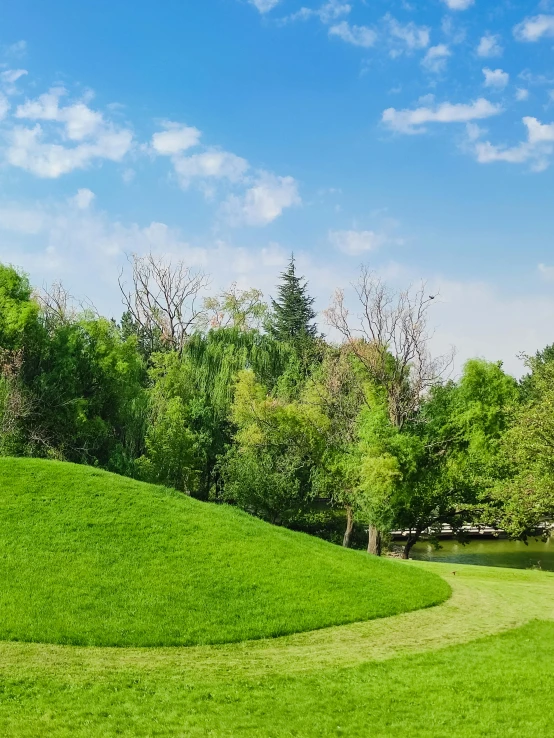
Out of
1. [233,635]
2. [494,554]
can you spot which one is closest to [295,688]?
[233,635]

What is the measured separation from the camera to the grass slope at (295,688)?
855cm

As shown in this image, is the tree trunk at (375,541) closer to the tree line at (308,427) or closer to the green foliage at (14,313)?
the tree line at (308,427)

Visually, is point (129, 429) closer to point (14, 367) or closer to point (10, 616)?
point (14, 367)

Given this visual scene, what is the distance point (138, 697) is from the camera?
9.30m

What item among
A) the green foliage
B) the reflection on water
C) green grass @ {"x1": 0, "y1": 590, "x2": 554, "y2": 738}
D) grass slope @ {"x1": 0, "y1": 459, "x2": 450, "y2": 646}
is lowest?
the reflection on water

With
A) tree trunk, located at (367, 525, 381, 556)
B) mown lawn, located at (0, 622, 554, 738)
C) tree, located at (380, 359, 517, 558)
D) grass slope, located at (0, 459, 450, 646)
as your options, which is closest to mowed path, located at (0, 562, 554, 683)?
mown lawn, located at (0, 622, 554, 738)

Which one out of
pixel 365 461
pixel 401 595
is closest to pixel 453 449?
pixel 365 461

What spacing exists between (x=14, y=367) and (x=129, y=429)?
334 inches

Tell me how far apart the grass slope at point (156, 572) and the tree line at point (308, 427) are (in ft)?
35.2

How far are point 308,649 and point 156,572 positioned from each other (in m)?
4.19

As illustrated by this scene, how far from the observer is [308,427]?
35.7 meters

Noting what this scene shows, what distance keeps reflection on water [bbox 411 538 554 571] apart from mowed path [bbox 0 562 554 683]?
24.8 metres

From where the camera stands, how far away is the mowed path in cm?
1078

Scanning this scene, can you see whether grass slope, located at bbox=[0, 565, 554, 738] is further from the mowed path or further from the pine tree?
the pine tree
